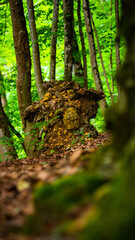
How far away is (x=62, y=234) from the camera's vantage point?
1.46 metres

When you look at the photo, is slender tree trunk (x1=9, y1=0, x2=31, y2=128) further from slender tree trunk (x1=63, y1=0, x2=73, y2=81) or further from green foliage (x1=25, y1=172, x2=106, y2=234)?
green foliage (x1=25, y1=172, x2=106, y2=234)

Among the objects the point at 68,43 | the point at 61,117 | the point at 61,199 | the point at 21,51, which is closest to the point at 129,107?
the point at 61,199

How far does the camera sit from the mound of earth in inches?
270

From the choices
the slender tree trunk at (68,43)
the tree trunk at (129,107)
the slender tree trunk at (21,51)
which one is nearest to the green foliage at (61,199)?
the tree trunk at (129,107)

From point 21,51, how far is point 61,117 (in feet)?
8.27

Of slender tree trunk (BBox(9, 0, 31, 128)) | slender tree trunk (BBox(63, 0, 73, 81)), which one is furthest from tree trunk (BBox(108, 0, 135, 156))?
slender tree trunk (BBox(63, 0, 73, 81))

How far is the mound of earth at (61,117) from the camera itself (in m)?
6.86

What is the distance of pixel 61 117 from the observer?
700 cm

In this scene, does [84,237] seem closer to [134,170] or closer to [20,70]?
[134,170]

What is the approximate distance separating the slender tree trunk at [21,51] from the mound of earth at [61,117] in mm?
682

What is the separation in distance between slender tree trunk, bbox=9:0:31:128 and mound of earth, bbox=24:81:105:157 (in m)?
0.68

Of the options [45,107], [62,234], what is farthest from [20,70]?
[62,234]

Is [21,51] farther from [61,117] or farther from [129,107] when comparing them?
[129,107]

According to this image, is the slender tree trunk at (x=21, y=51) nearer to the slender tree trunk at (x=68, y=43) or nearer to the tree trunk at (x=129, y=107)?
the slender tree trunk at (x=68, y=43)
